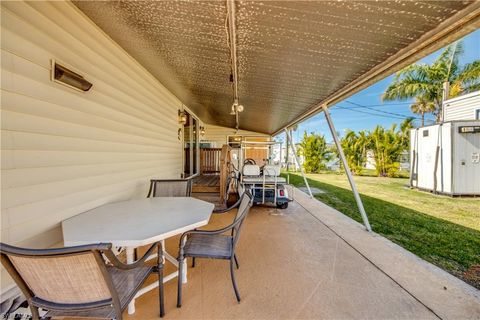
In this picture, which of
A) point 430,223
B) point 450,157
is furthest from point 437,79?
point 430,223

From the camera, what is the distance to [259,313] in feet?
6.15

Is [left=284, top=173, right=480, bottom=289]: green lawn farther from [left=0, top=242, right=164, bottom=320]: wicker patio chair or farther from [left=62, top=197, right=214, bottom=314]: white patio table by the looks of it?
[left=0, top=242, right=164, bottom=320]: wicker patio chair

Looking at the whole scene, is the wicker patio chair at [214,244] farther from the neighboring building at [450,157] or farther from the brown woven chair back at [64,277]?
the neighboring building at [450,157]

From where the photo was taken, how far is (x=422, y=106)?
15.5 m

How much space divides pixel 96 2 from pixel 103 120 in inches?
48.1

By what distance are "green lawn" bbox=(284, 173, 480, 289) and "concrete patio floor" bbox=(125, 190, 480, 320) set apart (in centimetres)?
44

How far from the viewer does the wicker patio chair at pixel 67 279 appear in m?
1.06

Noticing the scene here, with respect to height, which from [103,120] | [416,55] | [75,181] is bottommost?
[75,181]

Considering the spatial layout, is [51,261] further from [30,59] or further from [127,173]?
[127,173]

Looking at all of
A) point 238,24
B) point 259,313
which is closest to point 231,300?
point 259,313

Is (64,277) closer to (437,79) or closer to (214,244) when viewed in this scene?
(214,244)

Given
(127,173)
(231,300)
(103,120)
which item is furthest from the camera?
(127,173)

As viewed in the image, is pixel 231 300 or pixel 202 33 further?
pixel 202 33

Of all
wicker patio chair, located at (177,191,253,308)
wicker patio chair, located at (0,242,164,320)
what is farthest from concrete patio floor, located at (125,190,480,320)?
wicker patio chair, located at (0,242,164,320)
